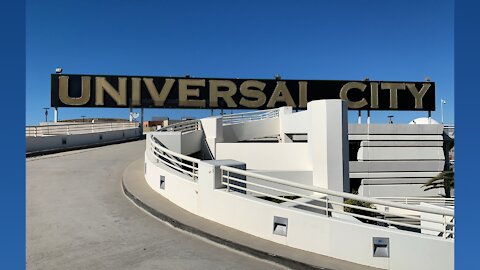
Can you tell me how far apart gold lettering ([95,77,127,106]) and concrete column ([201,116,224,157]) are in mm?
22428

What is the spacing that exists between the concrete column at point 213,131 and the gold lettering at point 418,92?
1304 inches

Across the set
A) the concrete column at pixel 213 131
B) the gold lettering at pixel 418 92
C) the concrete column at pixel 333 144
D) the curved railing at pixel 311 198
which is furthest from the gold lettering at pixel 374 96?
the curved railing at pixel 311 198

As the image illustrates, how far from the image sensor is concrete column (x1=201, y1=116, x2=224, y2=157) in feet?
78.4

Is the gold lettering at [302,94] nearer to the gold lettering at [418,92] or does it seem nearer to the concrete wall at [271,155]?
the gold lettering at [418,92]

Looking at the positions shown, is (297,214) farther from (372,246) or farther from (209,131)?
(209,131)

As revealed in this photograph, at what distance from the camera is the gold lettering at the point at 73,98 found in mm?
42312

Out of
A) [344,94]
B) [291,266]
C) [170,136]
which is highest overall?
[344,94]

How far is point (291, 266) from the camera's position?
16.4ft

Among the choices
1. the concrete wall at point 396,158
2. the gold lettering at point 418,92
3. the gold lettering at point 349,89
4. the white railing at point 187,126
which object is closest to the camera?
the white railing at point 187,126

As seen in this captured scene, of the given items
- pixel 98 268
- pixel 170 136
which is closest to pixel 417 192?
pixel 170 136

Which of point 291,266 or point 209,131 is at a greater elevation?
point 209,131

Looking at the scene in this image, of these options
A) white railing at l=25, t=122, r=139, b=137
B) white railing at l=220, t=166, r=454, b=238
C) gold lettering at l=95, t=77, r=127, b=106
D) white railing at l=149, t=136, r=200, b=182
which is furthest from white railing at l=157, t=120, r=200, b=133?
gold lettering at l=95, t=77, r=127, b=106

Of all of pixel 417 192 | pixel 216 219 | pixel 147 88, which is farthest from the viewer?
pixel 147 88

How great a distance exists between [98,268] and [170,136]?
474 inches
